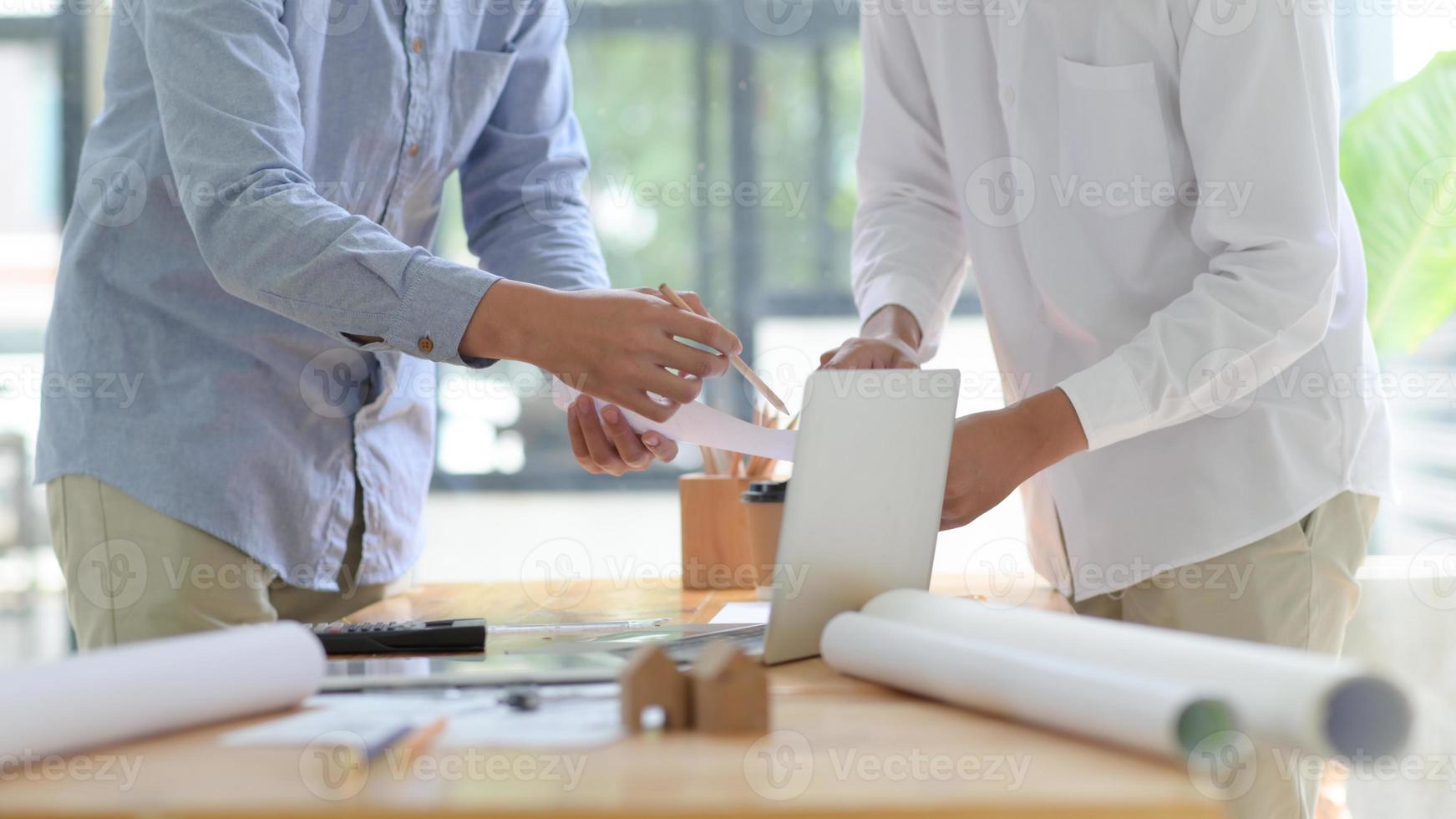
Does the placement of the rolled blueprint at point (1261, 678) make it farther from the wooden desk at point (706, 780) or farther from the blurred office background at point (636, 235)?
the blurred office background at point (636, 235)

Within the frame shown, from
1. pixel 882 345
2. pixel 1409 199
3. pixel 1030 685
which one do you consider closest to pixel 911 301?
pixel 882 345

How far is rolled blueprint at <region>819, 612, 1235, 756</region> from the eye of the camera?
0.54 meters

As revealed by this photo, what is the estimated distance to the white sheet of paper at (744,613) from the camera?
1.12 meters

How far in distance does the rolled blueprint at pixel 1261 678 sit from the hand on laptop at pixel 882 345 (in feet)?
1.83

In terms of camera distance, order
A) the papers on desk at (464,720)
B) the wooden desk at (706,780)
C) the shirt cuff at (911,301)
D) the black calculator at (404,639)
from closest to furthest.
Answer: the wooden desk at (706,780) → the papers on desk at (464,720) → the black calculator at (404,639) → the shirt cuff at (911,301)

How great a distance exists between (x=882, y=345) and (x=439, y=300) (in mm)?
518

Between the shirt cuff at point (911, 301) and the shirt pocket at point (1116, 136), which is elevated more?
the shirt pocket at point (1116, 136)

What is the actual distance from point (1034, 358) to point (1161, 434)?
0.17 meters

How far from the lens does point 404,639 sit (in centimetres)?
96

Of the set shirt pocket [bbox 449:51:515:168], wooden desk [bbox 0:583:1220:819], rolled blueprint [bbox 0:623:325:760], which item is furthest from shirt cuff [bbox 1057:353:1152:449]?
shirt pocket [bbox 449:51:515:168]

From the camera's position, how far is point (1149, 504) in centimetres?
119

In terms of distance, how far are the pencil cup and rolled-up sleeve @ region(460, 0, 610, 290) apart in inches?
17.0

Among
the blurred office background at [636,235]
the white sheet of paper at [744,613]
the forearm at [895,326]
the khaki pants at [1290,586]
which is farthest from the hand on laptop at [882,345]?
the blurred office background at [636,235]

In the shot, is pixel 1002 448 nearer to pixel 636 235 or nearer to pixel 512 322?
pixel 512 322
